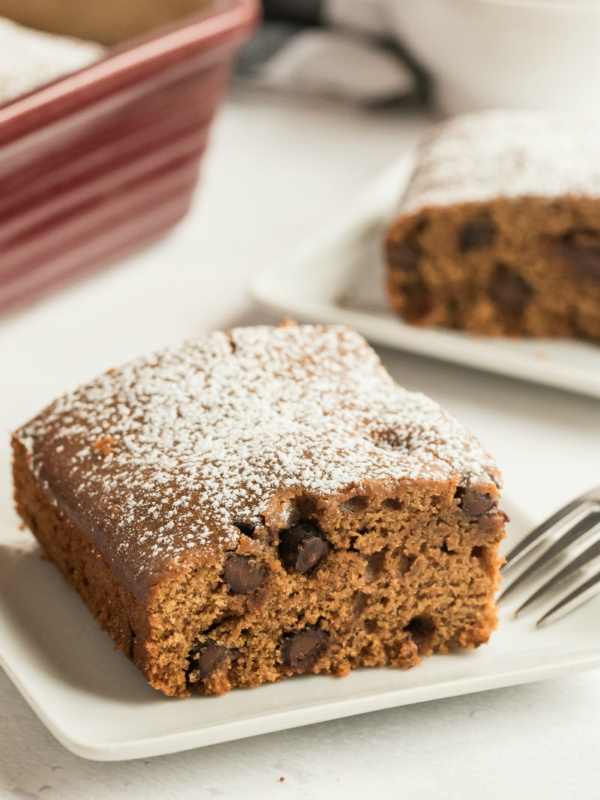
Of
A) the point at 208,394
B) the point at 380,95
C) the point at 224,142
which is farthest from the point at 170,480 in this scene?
the point at 380,95

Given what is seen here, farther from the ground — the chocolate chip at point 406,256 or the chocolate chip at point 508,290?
the chocolate chip at point 406,256

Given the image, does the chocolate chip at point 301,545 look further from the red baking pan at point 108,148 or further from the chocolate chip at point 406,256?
the chocolate chip at point 406,256

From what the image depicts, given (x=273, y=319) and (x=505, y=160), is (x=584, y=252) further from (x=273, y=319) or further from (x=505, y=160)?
(x=273, y=319)

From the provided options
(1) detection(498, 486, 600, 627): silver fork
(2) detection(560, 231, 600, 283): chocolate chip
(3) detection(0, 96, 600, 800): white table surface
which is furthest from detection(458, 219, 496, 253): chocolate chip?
(1) detection(498, 486, 600, 627): silver fork

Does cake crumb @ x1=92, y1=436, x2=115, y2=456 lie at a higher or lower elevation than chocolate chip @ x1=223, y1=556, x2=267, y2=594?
higher

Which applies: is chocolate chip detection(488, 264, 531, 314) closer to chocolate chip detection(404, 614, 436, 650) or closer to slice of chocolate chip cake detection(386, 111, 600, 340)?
slice of chocolate chip cake detection(386, 111, 600, 340)

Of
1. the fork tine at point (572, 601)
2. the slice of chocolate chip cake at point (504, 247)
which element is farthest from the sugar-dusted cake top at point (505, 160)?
the fork tine at point (572, 601)

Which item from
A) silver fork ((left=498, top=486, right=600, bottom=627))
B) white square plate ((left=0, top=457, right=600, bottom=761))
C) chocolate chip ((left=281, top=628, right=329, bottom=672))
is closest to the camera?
white square plate ((left=0, top=457, right=600, bottom=761))
